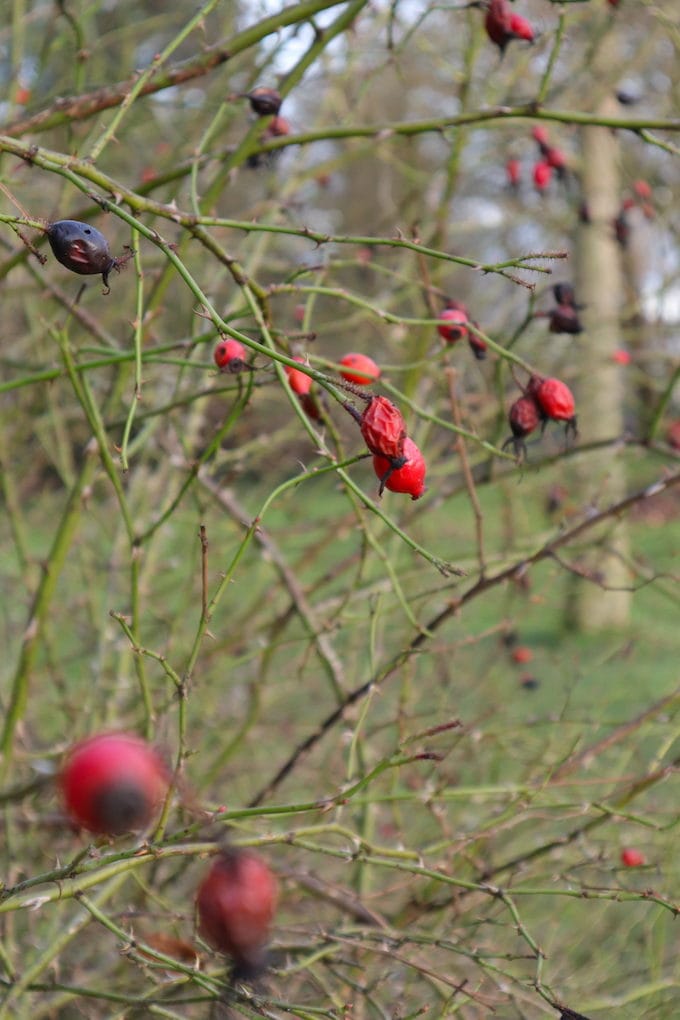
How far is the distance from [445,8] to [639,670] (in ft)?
10.7

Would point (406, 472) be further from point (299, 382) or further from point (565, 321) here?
point (565, 321)

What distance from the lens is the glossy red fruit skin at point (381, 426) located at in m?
0.89

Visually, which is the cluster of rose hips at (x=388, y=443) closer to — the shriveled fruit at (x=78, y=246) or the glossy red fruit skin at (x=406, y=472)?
the glossy red fruit skin at (x=406, y=472)

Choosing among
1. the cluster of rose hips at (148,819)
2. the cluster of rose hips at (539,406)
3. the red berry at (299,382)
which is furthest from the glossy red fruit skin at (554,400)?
the cluster of rose hips at (148,819)

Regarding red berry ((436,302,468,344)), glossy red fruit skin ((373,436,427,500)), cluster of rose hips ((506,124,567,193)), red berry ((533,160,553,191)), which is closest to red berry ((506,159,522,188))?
cluster of rose hips ((506,124,567,193))

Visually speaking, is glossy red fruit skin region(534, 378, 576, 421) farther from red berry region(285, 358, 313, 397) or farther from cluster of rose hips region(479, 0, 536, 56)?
cluster of rose hips region(479, 0, 536, 56)

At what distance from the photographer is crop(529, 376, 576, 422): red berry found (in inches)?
50.2

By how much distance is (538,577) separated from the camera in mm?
4098

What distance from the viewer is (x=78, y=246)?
886 mm

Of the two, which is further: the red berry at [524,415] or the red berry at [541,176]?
the red berry at [541,176]

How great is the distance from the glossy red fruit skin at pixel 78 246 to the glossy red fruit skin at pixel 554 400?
0.59m

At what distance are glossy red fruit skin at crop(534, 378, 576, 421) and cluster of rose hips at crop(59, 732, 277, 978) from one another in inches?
27.3

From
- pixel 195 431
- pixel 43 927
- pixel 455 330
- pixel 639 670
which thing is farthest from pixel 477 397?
pixel 639 670

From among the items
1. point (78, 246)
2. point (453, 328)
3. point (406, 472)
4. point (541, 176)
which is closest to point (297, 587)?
point (453, 328)
